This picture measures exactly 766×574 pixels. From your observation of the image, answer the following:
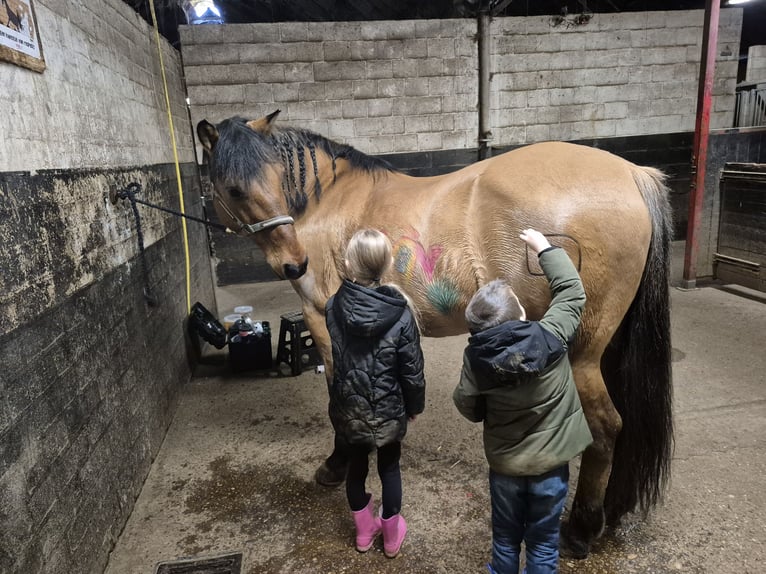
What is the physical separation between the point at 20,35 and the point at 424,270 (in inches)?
69.0

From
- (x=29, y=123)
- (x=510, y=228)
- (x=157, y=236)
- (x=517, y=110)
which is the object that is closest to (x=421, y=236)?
(x=510, y=228)

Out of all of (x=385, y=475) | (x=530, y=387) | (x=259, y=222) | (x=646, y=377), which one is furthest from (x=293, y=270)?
(x=646, y=377)

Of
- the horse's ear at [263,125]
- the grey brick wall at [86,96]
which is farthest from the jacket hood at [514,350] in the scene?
the grey brick wall at [86,96]

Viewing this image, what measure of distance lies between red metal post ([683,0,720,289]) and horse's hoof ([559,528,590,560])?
4351mm

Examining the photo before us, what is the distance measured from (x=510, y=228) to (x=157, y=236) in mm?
2516

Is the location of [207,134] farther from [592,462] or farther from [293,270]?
[592,462]

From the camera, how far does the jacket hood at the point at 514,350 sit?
1263mm

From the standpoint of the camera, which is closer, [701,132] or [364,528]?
[364,528]

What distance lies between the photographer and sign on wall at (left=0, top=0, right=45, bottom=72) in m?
1.61

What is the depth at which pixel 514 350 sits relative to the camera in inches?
49.6

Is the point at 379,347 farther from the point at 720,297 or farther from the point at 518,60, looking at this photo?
the point at 518,60

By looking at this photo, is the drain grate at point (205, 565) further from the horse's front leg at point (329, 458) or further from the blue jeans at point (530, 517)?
the blue jeans at point (530, 517)

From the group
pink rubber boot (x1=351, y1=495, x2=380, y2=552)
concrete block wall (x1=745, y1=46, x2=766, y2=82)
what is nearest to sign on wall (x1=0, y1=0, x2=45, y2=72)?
pink rubber boot (x1=351, y1=495, x2=380, y2=552)

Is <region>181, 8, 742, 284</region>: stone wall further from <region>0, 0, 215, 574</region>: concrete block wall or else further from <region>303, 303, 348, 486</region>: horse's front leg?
<region>303, 303, 348, 486</region>: horse's front leg
